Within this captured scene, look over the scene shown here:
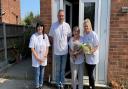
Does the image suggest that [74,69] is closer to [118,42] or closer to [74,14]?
[118,42]

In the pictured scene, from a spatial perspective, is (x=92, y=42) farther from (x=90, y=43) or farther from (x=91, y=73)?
(x=91, y=73)

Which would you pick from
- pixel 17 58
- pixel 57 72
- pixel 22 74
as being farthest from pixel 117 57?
pixel 17 58

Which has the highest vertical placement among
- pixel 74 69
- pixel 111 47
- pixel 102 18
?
pixel 102 18

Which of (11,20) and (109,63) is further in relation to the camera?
(11,20)

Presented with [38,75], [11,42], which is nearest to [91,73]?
[38,75]

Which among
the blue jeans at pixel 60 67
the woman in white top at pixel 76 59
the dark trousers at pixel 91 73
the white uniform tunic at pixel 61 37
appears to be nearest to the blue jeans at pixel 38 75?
the blue jeans at pixel 60 67

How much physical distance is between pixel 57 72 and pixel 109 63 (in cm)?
139

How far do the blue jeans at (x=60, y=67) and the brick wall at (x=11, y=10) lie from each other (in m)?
10.9

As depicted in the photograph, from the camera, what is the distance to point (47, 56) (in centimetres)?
716

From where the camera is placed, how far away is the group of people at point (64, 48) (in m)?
6.25

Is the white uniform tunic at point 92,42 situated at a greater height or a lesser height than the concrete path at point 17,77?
greater

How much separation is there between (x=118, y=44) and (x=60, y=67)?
5.29ft

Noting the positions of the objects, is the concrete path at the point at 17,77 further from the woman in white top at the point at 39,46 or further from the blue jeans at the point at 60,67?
the woman in white top at the point at 39,46

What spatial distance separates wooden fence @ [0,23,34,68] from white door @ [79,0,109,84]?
4.35 meters
